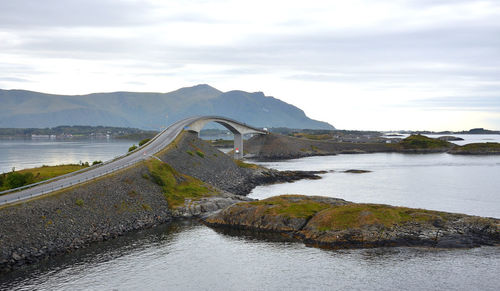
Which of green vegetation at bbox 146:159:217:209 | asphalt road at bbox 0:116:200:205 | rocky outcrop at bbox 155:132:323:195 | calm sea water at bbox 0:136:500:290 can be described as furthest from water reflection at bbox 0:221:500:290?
rocky outcrop at bbox 155:132:323:195

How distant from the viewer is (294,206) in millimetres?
68688

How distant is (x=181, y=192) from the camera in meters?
81.8

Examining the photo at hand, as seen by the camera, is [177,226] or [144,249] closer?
[144,249]

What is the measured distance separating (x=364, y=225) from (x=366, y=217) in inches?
77.6

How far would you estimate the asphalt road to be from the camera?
196ft

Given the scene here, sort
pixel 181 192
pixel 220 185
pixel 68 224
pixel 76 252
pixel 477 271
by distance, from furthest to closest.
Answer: pixel 220 185, pixel 181 192, pixel 68 224, pixel 76 252, pixel 477 271

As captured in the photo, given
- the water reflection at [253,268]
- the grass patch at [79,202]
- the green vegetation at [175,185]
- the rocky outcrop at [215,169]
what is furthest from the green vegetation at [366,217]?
the rocky outcrop at [215,169]

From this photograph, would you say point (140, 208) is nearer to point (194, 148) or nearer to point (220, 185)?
point (220, 185)

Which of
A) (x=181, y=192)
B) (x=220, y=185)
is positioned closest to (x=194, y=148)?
(x=220, y=185)

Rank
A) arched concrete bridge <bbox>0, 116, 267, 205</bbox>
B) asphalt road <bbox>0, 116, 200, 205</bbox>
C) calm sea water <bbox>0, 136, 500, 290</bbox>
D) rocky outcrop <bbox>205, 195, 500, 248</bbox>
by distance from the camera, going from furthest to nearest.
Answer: arched concrete bridge <bbox>0, 116, 267, 205</bbox>, asphalt road <bbox>0, 116, 200, 205</bbox>, rocky outcrop <bbox>205, 195, 500, 248</bbox>, calm sea water <bbox>0, 136, 500, 290</bbox>

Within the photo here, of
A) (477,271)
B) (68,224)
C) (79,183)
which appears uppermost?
(79,183)

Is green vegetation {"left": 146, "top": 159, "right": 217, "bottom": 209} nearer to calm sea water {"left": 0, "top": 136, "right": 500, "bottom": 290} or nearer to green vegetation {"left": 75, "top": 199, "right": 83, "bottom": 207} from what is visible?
calm sea water {"left": 0, "top": 136, "right": 500, "bottom": 290}

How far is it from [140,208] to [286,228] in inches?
947

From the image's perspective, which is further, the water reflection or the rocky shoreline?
the rocky shoreline
